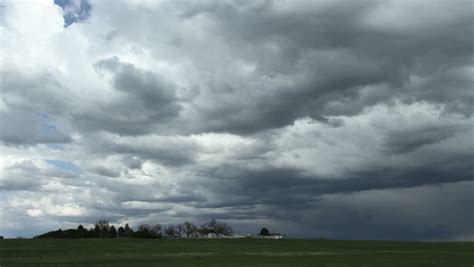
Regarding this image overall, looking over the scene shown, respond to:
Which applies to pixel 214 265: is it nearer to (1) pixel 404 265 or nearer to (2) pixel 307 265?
(2) pixel 307 265

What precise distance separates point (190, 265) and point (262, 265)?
25.9 feet

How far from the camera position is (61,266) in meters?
58.7

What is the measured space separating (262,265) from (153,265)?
11.7 metres

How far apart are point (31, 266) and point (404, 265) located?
132ft

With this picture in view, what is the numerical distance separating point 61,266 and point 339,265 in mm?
29653

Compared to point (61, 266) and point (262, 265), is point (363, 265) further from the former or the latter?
point (61, 266)

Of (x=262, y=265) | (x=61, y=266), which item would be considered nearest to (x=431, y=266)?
(x=262, y=265)

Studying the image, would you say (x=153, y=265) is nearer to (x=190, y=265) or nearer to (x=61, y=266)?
(x=190, y=265)

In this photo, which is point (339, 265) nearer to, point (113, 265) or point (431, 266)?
point (431, 266)

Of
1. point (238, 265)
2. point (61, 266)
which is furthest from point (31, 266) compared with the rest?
point (238, 265)

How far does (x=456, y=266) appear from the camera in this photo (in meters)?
57.9

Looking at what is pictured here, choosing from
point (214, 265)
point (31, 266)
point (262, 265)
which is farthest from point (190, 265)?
point (31, 266)

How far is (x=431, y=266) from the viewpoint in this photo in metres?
57.9

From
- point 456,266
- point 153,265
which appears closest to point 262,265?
point 153,265
